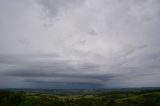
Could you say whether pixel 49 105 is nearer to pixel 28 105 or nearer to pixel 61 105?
pixel 61 105

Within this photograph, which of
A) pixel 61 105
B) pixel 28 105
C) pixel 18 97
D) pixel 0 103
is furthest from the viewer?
pixel 61 105

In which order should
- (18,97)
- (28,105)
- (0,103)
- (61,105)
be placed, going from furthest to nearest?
1. (61,105)
2. (18,97)
3. (0,103)
4. (28,105)

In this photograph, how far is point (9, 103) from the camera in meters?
163

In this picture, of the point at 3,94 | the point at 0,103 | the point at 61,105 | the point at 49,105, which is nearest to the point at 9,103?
the point at 0,103

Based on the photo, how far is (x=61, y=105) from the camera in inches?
7574

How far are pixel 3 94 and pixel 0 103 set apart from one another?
21.7m

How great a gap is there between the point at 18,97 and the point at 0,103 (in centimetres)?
1660

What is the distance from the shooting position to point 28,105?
5763 inches

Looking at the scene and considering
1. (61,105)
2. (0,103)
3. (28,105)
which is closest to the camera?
(28,105)

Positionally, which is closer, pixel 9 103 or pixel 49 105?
pixel 9 103

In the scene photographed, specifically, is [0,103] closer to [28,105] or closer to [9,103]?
[9,103]

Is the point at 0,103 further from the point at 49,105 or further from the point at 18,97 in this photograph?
the point at 49,105

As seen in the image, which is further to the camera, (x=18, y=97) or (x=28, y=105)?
(x=18, y=97)

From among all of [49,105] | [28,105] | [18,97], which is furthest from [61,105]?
[28,105]
